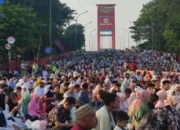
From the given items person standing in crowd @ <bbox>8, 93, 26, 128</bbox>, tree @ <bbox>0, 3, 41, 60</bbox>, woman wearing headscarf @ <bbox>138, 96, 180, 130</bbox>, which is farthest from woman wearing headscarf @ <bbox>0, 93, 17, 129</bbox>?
tree @ <bbox>0, 3, 41, 60</bbox>

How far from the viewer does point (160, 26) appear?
4028 inches

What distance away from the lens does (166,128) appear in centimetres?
502

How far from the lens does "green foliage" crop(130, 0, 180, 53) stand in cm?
7338

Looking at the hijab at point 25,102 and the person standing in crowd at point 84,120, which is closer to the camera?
the person standing in crowd at point 84,120

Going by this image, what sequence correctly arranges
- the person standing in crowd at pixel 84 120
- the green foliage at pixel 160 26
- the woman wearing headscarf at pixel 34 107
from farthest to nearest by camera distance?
1. the green foliage at pixel 160 26
2. the woman wearing headscarf at pixel 34 107
3. the person standing in crowd at pixel 84 120

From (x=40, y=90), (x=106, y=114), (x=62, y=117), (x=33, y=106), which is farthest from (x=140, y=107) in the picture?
(x=40, y=90)

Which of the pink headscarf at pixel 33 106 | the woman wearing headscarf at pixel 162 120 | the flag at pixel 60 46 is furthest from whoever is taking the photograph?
the flag at pixel 60 46

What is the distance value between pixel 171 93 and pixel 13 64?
43645 millimetres

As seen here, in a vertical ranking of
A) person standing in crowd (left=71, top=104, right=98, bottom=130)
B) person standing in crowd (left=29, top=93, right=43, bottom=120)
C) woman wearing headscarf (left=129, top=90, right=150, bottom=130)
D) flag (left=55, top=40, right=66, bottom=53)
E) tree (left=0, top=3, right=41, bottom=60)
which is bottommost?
person standing in crowd (left=29, top=93, right=43, bottom=120)

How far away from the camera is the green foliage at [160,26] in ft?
241

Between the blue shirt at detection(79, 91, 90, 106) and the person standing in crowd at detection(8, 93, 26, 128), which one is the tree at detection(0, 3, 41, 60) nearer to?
the blue shirt at detection(79, 91, 90, 106)

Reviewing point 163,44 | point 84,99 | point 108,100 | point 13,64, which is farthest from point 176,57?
point 108,100

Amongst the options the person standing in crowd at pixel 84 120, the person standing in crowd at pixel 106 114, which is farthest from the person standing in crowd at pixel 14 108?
the person standing in crowd at pixel 84 120

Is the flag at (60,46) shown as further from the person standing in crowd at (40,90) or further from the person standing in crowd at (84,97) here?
the person standing in crowd at (84,97)
